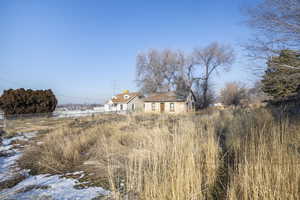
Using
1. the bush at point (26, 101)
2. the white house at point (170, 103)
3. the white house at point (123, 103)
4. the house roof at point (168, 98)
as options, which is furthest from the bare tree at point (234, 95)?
the bush at point (26, 101)

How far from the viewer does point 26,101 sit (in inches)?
607

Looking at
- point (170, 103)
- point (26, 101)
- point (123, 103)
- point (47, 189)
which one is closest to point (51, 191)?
point (47, 189)

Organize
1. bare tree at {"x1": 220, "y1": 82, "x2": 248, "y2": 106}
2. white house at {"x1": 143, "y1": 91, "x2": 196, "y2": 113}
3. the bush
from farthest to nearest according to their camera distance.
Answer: bare tree at {"x1": 220, "y1": 82, "x2": 248, "y2": 106}, white house at {"x1": 143, "y1": 91, "x2": 196, "y2": 113}, the bush

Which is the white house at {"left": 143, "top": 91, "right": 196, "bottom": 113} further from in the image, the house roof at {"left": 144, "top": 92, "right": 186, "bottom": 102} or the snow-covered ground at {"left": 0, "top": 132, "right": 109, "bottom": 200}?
the snow-covered ground at {"left": 0, "top": 132, "right": 109, "bottom": 200}

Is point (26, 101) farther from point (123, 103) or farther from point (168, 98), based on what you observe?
point (168, 98)

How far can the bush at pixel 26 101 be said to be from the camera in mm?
14516

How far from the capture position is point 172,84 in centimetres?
3022

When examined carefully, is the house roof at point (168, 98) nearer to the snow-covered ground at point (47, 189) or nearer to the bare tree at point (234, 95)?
the bare tree at point (234, 95)

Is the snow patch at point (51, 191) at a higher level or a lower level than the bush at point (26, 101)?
lower

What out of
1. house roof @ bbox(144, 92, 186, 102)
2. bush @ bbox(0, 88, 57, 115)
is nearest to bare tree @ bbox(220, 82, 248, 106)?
house roof @ bbox(144, 92, 186, 102)

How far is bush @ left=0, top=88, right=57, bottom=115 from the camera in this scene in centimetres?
1452

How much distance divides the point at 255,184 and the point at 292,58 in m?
4.93

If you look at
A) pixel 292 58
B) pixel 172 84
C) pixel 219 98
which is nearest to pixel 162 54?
pixel 172 84

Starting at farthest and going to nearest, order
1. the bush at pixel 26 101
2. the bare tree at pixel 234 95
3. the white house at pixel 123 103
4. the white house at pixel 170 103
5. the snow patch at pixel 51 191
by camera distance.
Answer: the white house at pixel 123 103, the bare tree at pixel 234 95, the white house at pixel 170 103, the bush at pixel 26 101, the snow patch at pixel 51 191
